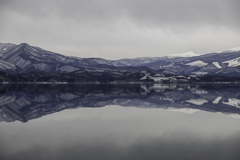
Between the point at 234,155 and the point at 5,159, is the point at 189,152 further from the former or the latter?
the point at 5,159

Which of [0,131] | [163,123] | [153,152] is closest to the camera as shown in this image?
[153,152]

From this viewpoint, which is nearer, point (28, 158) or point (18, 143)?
point (28, 158)

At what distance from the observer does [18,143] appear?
28.6 m

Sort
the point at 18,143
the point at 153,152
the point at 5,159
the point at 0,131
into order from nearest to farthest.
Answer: the point at 5,159 < the point at 153,152 < the point at 18,143 < the point at 0,131

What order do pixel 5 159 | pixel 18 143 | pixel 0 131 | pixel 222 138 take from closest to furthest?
pixel 5 159, pixel 18 143, pixel 222 138, pixel 0 131

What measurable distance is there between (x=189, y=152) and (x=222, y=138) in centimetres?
876

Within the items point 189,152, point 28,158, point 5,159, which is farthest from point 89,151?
point 189,152

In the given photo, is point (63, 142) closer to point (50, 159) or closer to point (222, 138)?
point (50, 159)

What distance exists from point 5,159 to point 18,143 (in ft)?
17.6

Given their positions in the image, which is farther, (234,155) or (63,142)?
(63,142)

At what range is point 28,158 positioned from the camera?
23.7m

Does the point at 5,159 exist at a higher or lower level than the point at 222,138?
higher

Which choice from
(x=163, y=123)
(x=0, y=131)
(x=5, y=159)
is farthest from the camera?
(x=163, y=123)

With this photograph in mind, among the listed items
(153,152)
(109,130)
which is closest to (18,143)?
(109,130)
